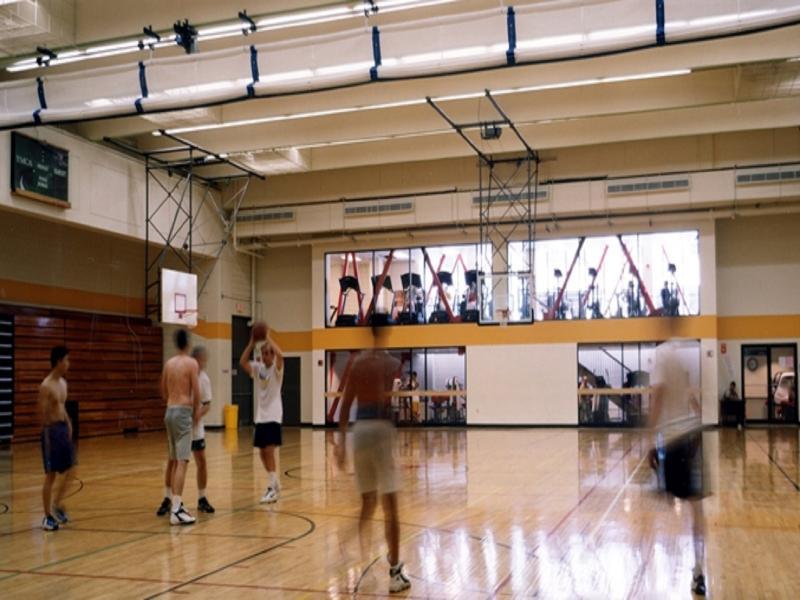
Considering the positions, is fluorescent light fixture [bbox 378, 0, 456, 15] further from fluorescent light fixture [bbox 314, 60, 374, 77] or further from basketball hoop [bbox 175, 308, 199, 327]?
basketball hoop [bbox 175, 308, 199, 327]

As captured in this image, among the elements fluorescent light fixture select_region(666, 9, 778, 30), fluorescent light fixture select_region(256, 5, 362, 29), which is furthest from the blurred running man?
fluorescent light fixture select_region(256, 5, 362, 29)

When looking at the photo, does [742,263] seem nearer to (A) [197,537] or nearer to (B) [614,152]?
(B) [614,152]

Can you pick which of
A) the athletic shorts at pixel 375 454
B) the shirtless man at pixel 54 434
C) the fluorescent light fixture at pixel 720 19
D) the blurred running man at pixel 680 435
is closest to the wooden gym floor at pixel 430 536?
the shirtless man at pixel 54 434

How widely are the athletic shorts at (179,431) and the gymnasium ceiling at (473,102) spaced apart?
7543 millimetres

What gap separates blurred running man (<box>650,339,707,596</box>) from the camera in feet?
17.9

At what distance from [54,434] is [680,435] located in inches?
229

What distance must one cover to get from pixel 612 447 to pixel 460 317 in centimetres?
819

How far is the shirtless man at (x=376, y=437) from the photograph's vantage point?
5477 millimetres

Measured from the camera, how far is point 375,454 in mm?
5504

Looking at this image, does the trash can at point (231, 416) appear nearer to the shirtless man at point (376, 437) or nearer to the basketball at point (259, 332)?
the basketball at point (259, 332)

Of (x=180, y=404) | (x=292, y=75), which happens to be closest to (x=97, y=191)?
(x=292, y=75)

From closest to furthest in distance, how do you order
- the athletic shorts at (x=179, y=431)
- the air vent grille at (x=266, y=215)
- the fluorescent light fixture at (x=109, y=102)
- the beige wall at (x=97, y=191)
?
the athletic shorts at (x=179, y=431) < the fluorescent light fixture at (x=109, y=102) < the beige wall at (x=97, y=191) < the air vent grille at (x=266, y=215)

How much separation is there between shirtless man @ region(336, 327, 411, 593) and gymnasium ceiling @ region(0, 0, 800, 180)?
8635 millimetres

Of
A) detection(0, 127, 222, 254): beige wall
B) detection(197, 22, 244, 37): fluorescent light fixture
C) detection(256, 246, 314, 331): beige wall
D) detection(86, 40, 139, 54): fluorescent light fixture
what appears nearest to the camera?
detection(197, 22, 244, 37): fluorescent light fixture
